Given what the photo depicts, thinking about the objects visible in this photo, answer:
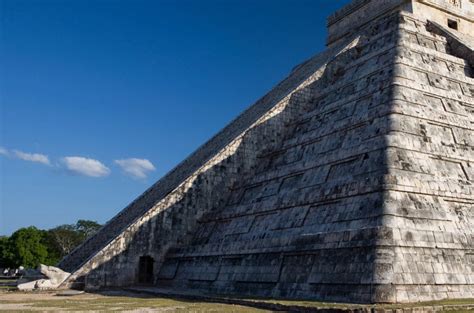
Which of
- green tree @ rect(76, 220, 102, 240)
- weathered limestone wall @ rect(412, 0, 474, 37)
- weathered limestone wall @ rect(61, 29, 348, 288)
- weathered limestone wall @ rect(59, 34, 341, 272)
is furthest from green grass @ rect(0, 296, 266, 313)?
green tree @ rect(76, 220, 102, 240)

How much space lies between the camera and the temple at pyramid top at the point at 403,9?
20.3 metres

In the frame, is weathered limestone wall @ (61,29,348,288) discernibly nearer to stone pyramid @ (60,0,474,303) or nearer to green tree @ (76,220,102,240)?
stone pyramid @ (60,0,474,303)

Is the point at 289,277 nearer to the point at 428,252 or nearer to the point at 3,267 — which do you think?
the point at 428,252

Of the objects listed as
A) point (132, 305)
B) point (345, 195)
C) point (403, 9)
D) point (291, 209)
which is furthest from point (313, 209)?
point (403, 9)

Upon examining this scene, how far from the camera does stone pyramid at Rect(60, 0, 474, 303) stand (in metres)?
10.6

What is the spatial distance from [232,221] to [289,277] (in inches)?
199

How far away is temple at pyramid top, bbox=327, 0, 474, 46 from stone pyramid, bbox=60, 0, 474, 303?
84mm

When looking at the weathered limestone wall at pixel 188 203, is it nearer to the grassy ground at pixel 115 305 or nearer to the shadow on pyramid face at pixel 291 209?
the shadow on pyramid face at pixel 291 209

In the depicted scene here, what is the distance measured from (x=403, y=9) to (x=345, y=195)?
471 inches

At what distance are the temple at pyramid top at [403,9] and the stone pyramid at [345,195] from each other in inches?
3.3

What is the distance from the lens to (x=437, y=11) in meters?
20.7

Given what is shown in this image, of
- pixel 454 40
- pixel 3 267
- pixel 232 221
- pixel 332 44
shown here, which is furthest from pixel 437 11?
pixel 3 267

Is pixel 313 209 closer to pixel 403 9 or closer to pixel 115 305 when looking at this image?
pixel 115 305

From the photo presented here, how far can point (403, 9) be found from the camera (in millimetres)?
20594
